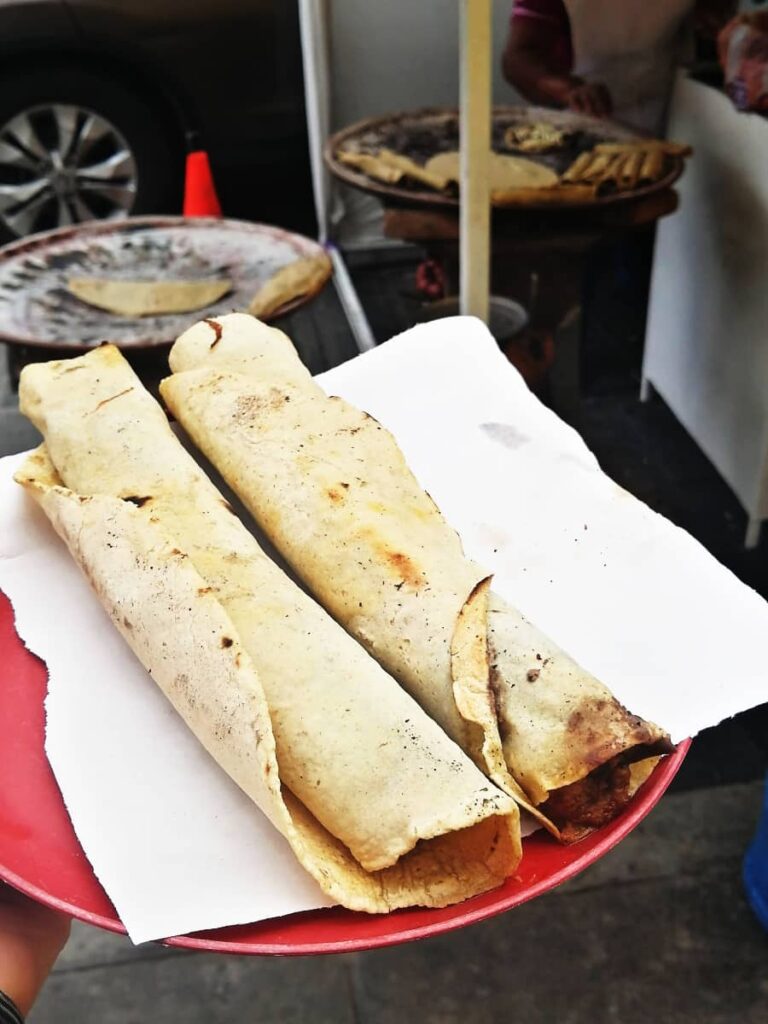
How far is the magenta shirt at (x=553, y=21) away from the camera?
3128mm

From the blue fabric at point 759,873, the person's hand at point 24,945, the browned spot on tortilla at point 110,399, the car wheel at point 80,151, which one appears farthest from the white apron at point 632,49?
the person's hand at point 24,945

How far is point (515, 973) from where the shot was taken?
1.99 m

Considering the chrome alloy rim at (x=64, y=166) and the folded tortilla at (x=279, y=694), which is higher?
the folded tortilla at (x=279, y=694)

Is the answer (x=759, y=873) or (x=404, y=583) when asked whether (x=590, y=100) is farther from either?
(x=404, y=583)

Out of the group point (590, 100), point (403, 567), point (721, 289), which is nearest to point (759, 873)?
point (403, 567)

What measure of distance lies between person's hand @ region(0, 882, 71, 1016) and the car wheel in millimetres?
3653

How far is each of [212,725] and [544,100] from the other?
293cm

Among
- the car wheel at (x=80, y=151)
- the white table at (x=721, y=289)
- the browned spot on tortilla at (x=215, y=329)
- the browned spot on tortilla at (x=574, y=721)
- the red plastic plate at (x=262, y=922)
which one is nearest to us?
the red plastic plate at (x=262, y=922)

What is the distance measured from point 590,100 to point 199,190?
1.37 metres

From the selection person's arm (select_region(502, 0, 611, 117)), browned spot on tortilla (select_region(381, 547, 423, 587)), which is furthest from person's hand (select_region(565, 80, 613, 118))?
browned spot on tortilla (select_region(381, 547, 423, 587))

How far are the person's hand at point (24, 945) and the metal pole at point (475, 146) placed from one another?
1348 millimetres

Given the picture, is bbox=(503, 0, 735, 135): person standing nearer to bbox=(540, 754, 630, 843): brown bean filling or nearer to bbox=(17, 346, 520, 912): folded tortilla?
bbox=(17, 346, 520, 912): folded tortilla

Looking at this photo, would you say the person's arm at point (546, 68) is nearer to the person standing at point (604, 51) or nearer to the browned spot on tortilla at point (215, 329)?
the person standing at point (604, 51)

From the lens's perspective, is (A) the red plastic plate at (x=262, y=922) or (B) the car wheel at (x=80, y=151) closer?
(A) the red plastic plate at (x=262, y=922)
